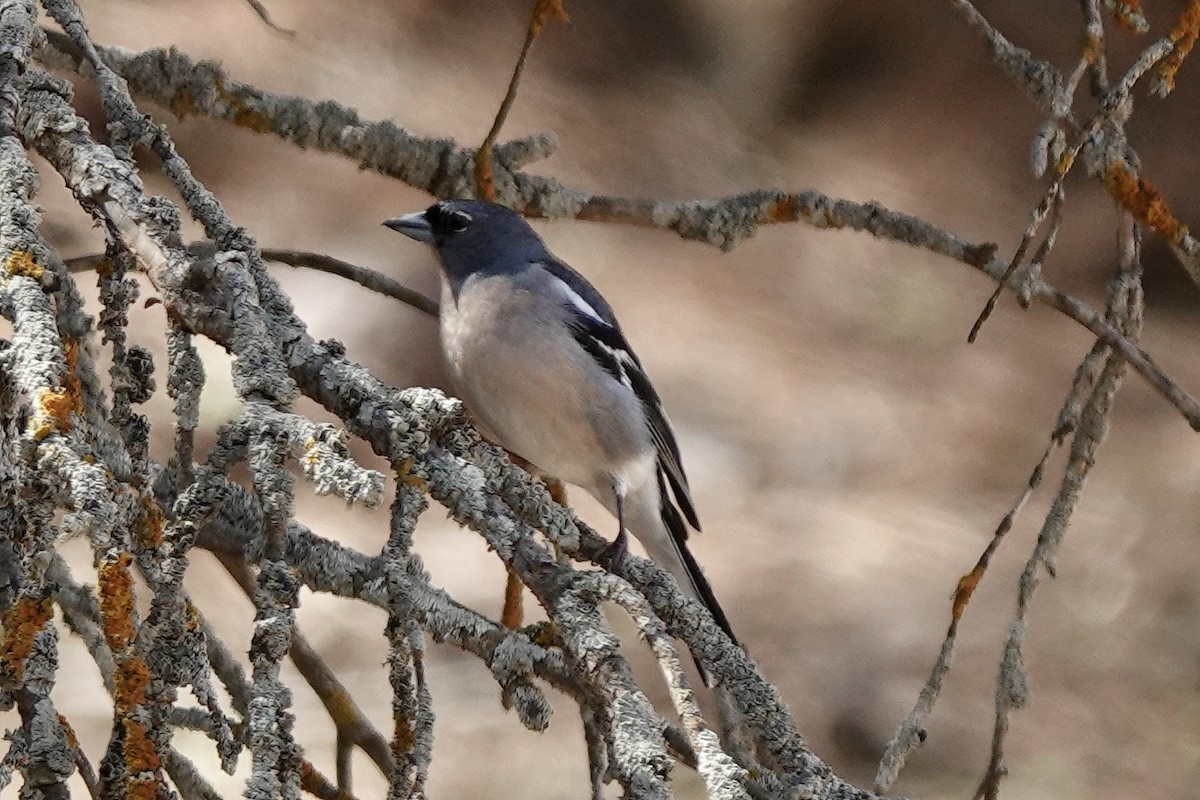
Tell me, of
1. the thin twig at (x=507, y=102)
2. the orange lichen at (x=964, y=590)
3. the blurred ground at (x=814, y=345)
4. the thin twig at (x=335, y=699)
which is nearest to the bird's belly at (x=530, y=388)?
the thin twig at (x=507, y=102)

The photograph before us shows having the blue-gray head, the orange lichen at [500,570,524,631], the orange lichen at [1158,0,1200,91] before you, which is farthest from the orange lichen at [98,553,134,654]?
the blue-gray head

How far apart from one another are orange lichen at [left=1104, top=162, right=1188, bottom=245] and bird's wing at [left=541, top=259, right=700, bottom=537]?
1.32 m

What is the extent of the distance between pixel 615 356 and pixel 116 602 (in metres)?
2.51

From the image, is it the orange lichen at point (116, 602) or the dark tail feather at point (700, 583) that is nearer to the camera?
the orange lichen at point (116, 602)

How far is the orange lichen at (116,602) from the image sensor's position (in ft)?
3.86

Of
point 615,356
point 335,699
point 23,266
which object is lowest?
point 23,266

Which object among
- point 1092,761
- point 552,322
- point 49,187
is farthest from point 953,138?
point 552,322

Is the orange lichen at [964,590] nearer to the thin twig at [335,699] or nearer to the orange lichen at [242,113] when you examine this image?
the thin twig at [335,699]

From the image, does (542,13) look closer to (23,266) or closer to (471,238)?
(471,238)

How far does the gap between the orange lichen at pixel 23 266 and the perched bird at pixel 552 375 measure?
200 cm

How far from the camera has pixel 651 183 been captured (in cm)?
759

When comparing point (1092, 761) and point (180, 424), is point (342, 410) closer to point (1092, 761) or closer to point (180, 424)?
point (180, 424)

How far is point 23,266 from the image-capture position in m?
1.39

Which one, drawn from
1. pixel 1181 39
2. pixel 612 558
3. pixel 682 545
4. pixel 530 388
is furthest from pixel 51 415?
pixel 682 545
